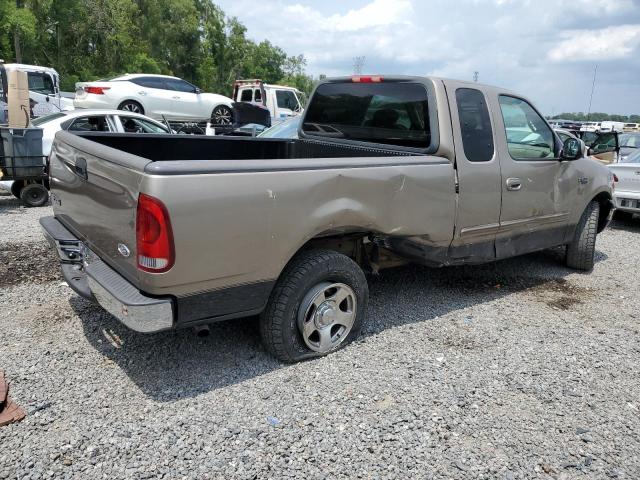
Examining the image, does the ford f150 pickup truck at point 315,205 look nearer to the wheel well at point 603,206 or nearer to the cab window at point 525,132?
the cab window at point 525,132

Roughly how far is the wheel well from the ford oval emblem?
506 cm

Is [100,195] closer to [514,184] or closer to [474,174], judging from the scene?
[474,174]

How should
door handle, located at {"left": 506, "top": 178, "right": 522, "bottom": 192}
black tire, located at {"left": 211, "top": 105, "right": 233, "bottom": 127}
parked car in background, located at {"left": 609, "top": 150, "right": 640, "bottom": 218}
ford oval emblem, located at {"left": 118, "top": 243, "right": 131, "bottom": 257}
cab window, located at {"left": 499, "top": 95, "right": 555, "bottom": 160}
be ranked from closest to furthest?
ford oval emblem, located at {"left": 118, "top": 243, "right": 131, "bottom": 257} < door handle, located at {"left": 506, "top": 178, "right": 522, "bottom": 192} < cab window, located at {"left": 499, "top": 95, "right": 555, "bottom": 160} < parked car in background, located at {"left": 609, "top": 150, "right": 640, "bottom": 218} < black tire, located at {"left": 211, "top": 105, "right": 233, "bottom": 127}

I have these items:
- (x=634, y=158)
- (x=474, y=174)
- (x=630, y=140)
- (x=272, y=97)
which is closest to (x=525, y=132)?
(x=474, y=174)

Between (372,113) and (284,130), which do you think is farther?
(284,130)

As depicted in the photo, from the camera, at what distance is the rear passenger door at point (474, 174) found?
13.6ft

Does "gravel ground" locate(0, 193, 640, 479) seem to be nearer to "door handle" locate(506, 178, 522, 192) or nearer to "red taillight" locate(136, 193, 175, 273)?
"red taillight" locate(136, 193, 175, 273)

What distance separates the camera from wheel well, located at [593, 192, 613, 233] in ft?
19.2

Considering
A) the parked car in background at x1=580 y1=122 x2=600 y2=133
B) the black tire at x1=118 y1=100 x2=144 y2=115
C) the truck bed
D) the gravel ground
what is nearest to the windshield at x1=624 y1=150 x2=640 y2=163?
the parked car in background at x1=580 y1=122 x2=600 y2=133

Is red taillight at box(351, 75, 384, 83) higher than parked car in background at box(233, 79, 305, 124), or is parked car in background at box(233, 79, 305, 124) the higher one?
parked car in background at box(233, 79, 305, 124)

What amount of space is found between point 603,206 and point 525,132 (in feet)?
6.27

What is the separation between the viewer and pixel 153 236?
8.80 ft

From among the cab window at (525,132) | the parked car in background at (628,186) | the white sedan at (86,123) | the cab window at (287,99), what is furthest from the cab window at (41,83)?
the cab window at (525,132)

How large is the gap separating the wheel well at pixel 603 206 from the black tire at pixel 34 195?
8.08m
